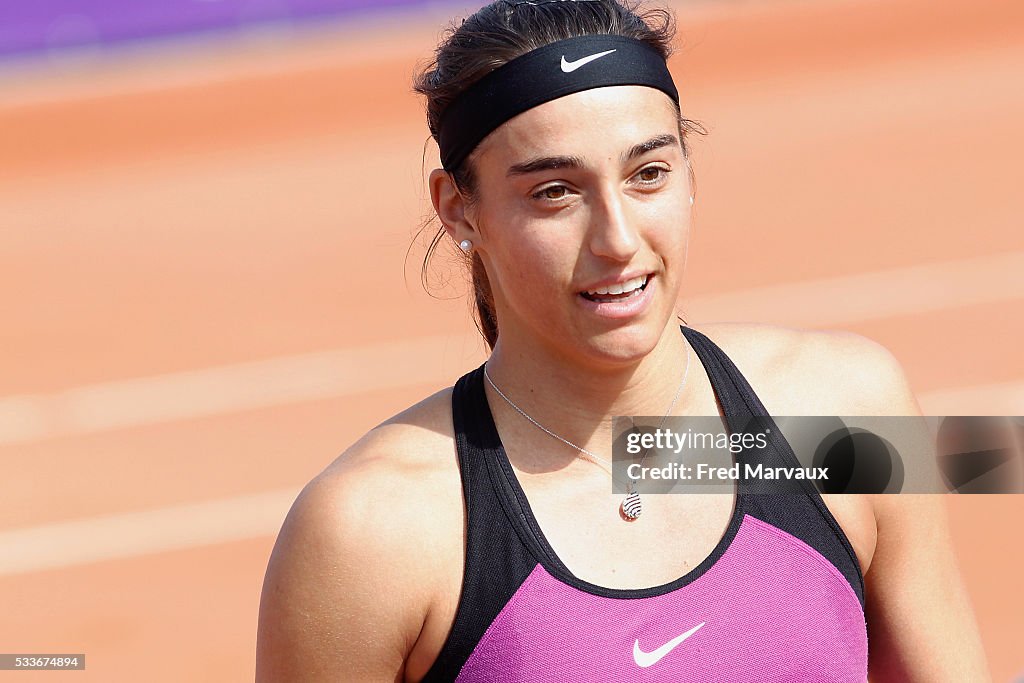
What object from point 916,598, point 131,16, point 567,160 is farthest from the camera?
point 131,16

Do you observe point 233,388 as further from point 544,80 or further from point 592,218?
point 592,218

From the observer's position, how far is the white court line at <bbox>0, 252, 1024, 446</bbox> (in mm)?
11328

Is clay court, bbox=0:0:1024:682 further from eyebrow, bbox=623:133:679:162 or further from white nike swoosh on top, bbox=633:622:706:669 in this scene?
white nike swoosh on top, bbox=633:622:706:669

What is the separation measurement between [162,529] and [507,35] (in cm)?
684

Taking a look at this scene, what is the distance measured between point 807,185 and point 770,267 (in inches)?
A: 100

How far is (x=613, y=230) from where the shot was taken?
3.01 meters

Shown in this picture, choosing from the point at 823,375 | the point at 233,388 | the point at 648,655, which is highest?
the point at 233,388

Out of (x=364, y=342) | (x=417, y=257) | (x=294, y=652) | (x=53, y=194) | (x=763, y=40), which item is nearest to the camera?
(x=294, y=652)

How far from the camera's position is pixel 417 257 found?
45.0 feet

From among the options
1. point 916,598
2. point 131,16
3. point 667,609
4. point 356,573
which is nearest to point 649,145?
point 667,609

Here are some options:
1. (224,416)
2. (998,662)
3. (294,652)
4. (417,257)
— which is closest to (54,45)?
(417,257)

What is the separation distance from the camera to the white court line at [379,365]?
1133cm

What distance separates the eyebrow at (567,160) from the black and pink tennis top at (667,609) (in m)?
0.69

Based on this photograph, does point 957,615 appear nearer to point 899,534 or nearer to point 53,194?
point 899,534
